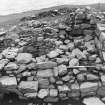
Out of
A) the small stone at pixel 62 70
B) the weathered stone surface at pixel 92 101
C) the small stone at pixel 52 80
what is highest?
the small stone at pixel 62 70

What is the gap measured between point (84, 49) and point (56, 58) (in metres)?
1.13

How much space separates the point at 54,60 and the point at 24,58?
95cm

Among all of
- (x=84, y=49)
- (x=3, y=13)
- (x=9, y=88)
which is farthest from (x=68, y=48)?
(x=3, y=13)

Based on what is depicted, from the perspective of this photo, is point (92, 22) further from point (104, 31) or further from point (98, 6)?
point (98, 6)

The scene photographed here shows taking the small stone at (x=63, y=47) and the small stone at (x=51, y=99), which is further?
the small stone at (x=63, y=47)

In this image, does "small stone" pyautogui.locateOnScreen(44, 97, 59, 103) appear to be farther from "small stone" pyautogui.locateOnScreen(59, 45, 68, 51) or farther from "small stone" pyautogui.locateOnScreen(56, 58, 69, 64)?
"small stone" pyautogui.locateOnScreen(59, 45, 68, 51)

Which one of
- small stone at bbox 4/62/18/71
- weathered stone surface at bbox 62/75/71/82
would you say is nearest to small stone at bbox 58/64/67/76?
weathered stone surface at bbox 62/75/71/82

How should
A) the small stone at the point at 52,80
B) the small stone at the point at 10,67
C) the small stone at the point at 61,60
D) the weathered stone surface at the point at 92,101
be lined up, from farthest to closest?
the small stone at the point at 61,60 → the small stone at the point at 10,67 → the small stone at the point at 52,80 → the weathered stone surface at the point at 92,101

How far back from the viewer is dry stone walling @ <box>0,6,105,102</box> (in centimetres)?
545

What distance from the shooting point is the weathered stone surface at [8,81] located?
547 centimetres

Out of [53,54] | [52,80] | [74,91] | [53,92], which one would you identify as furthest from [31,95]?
[53,54]

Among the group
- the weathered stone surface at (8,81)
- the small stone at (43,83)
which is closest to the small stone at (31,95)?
the small stone at (43,83)

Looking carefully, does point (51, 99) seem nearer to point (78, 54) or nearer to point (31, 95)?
point (31, 95)

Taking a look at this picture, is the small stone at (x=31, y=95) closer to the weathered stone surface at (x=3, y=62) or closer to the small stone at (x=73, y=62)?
the weathered stone surface at (x=3, y=62)
